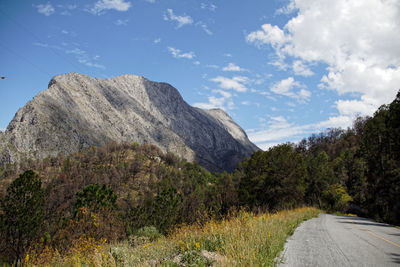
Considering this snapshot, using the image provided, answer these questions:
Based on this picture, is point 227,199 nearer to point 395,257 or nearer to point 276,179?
point 395,257

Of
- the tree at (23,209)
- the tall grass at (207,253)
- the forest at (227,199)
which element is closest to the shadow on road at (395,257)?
the tall grass at (207,253)

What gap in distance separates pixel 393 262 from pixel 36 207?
2924 centimetres

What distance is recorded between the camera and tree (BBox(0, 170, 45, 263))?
22766 mm

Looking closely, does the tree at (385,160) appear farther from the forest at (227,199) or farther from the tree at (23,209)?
the tree at (23,209)

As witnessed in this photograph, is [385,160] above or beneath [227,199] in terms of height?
above

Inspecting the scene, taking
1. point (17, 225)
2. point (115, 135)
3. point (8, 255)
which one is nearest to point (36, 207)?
point (17, 225)

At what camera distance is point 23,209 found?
80.6ft

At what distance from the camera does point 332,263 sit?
5.92 metres

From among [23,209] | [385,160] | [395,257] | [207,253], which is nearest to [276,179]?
[385,160]

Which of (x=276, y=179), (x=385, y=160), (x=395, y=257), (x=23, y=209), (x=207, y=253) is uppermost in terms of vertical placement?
(x=385, y=160)

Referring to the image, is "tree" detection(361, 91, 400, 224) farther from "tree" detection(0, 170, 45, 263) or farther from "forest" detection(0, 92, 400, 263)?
"tree" detection(0, 170, 45, 263)

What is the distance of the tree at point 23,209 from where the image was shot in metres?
Result: 22.8

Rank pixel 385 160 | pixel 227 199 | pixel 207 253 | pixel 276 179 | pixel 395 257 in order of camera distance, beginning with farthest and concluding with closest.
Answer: pixel 276 179, pixel 385 160, pixel 227 199, pixel 395 257, pixel 207 253

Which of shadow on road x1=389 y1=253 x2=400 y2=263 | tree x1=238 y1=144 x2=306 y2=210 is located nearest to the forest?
tree x1=238 y1=144 x2=306 y2=210
